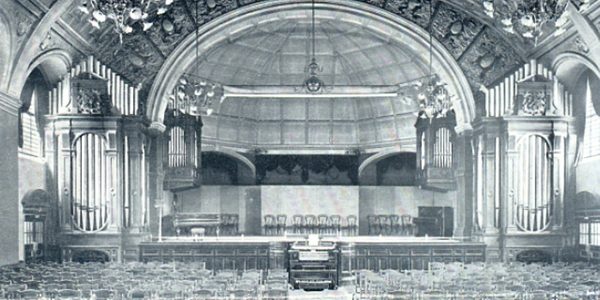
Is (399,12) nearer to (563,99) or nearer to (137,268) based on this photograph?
(563,99)

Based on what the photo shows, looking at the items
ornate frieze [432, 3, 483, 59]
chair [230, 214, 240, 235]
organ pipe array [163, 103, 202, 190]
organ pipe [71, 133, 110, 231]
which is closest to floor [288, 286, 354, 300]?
organ pipe [71, 133, 110, 231]

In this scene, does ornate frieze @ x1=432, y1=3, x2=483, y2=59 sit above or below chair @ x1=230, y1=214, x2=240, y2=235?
above

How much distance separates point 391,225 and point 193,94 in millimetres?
9644

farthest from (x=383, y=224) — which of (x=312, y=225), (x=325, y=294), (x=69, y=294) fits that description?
(x=69, y=294)

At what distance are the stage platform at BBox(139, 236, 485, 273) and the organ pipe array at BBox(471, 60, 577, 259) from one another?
3.49ft

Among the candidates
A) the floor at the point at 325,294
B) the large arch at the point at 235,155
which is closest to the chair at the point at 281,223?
the large arch at the point at 235,155

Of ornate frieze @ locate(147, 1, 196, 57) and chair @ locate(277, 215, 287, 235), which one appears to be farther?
chair @ locate(277, 215, 287, 235)

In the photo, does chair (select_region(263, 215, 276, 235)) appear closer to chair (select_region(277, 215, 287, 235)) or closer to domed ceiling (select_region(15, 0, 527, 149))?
chair (select_region(277, 215, 287, 235))

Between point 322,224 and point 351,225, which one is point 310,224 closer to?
point 322,224

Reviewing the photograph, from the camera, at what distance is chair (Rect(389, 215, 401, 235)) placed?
90.1 ft

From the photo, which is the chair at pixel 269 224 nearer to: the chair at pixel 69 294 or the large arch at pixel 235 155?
the large arch at pixel 235 155

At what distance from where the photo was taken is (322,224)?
27.6 meters

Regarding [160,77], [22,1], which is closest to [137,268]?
[22,1]

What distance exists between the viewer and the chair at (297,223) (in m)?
27.4
